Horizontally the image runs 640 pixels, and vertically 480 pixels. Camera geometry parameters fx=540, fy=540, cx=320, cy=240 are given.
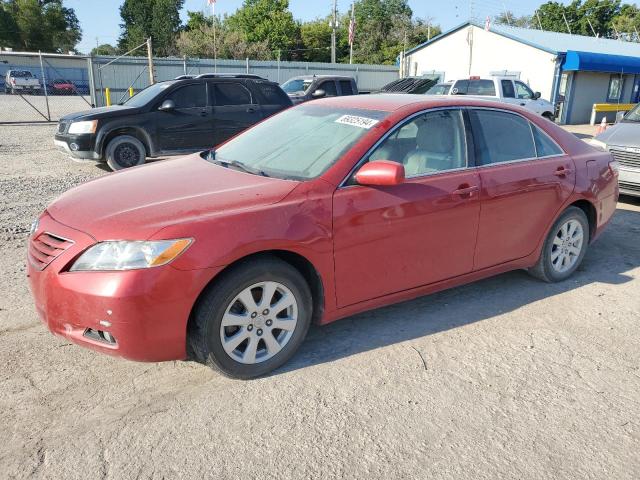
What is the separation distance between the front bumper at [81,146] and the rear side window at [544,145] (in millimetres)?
7303

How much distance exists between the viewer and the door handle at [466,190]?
12.6 feet

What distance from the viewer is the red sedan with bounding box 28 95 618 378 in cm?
282

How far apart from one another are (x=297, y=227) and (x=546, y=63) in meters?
25.7

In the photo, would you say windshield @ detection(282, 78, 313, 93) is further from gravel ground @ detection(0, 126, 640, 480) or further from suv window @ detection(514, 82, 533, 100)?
gravel ground @ detection(0, 126, 640, 480)

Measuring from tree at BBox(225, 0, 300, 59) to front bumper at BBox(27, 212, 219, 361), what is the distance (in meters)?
55.9

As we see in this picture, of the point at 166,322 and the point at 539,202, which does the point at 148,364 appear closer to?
the point at 166,322

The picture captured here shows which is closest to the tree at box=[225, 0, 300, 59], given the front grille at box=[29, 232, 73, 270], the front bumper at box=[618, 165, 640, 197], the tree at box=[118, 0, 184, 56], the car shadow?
the tree at box=[118, 0, 184, 56]

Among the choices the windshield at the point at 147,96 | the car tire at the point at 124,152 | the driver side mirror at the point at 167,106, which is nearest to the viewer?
the car tire at the point at 124,152

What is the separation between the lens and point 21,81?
118 ft

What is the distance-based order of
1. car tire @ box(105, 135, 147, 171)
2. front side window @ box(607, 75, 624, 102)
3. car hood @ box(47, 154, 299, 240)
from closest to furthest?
car hood @ box(47, 154, 299, 240) < car tire @ box(105, 135, 147, 171) < front side window @ box(607, 75, 624, 102)

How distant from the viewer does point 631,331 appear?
13.1ft

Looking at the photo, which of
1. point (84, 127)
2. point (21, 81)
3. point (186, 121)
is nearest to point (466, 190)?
point (186, 121)

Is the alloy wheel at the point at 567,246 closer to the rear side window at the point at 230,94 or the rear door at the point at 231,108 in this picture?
the rear door at the point at 231,108

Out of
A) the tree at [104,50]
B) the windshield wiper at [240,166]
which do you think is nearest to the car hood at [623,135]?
the windshield wiper at [240,166]
